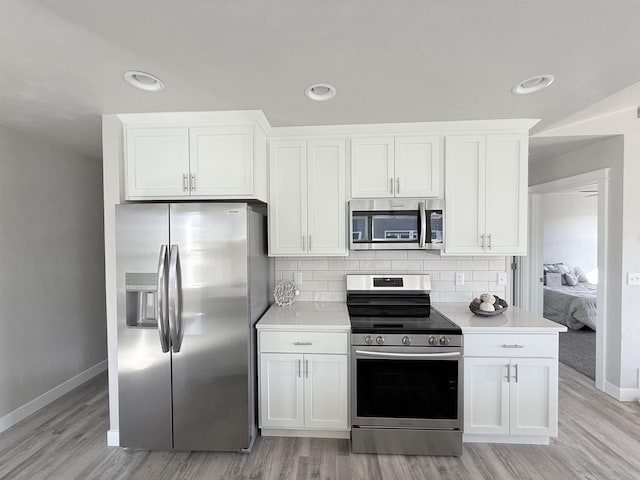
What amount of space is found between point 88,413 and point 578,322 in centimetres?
650

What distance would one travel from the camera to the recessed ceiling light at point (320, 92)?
1.96 metres

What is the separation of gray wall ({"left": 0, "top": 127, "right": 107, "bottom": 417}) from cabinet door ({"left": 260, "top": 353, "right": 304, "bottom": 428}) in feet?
7.38

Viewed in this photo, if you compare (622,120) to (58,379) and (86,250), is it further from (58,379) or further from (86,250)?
(58,379)

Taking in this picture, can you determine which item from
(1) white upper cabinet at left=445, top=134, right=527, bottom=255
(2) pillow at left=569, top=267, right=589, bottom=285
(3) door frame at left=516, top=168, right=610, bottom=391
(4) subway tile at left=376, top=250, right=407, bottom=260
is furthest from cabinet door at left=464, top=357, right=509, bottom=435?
(2) pillow at left=569, top=267, right=589, bottom=285

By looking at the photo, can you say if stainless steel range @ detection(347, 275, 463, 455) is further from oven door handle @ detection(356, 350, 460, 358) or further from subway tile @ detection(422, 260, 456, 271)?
subway tile @ detection(422, 260, 456, 271)

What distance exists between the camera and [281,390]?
2.33m

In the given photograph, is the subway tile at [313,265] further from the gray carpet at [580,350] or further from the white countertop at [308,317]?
the gray carpet at [580,350]

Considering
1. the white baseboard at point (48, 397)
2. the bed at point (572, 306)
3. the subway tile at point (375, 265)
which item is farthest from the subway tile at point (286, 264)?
the bed at point (572, 306)

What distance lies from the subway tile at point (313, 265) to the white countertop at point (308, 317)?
34 cm

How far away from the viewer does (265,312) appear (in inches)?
105

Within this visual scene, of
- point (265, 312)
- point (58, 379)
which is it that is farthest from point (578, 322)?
point (58, 379)

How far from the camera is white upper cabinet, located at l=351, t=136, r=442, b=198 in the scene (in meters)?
2.58

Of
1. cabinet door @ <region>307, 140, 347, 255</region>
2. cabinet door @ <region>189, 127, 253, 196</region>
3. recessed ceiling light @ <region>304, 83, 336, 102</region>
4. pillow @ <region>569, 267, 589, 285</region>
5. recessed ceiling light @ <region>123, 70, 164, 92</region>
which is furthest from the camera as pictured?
pillow @ <region>569, 267, 589, 285</region>

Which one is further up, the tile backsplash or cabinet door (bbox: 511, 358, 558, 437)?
the tile backsplash
